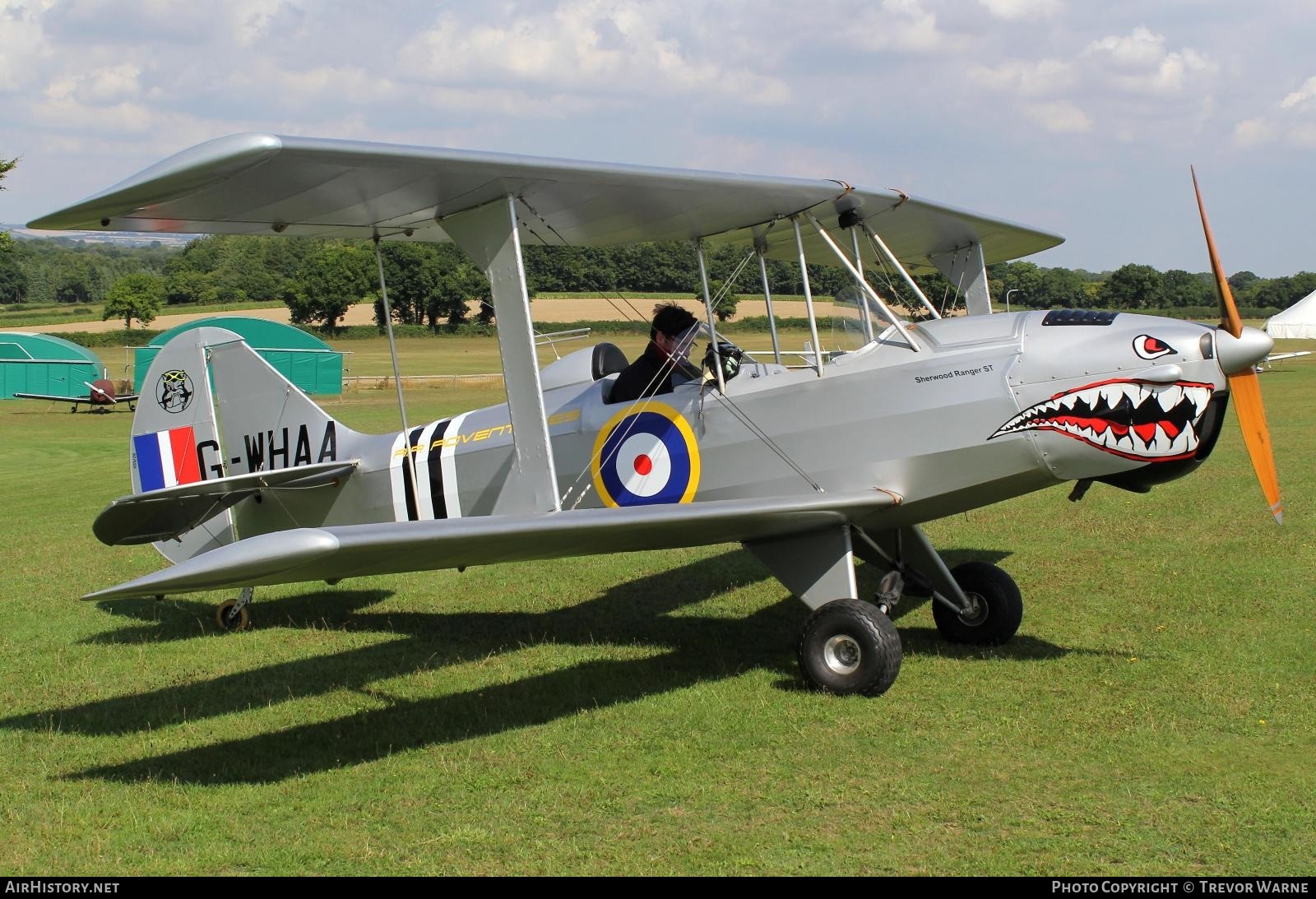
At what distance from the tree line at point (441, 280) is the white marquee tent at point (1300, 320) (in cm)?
717

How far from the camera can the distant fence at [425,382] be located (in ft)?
131

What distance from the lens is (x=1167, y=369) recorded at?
224 inches

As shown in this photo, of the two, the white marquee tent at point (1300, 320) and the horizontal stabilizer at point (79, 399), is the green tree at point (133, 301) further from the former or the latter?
the white marquee tent at point (1300, 320)

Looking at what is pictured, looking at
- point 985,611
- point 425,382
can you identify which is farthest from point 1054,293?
point 425,382

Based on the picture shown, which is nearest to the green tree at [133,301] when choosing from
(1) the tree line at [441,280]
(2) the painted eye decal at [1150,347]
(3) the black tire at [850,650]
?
(1) the tree line at [441,280]

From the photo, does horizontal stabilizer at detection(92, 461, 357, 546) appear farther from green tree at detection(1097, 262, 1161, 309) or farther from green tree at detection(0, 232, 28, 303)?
green tree at detection(0, 232, 28, 303)

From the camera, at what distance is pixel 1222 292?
607 cm


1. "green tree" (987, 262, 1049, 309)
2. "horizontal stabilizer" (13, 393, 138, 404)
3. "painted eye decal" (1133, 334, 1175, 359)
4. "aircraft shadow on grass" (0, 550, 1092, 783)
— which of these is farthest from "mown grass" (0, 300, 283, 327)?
"painted eye decal" (1133, 334, 1175, 359)

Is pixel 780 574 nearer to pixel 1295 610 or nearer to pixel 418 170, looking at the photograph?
pixel 418 170

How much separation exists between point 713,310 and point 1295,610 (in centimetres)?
430

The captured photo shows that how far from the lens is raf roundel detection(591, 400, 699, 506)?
6.85 m

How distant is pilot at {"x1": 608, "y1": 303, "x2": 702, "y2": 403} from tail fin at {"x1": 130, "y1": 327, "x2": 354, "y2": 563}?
8.33 ft

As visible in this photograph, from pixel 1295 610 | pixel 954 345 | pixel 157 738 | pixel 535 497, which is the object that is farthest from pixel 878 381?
pixel 157 738
